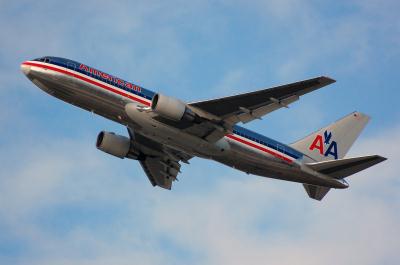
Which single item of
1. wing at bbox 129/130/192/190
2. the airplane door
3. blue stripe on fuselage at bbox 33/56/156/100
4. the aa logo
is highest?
the aa logo

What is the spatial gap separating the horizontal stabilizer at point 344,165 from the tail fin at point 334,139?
111 inches

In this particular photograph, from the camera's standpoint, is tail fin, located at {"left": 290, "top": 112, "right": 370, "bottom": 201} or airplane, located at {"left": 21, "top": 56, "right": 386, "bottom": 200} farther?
tail fin, located at {"left": 290, "top": 112, "right": 370, "bottom": 201}

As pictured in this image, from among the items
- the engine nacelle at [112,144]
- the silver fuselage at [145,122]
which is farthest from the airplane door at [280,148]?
the engine nacelle at [112,144]

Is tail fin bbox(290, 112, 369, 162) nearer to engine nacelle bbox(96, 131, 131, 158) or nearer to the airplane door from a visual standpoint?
the airplane door

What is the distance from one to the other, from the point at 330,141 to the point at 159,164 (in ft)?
48.3

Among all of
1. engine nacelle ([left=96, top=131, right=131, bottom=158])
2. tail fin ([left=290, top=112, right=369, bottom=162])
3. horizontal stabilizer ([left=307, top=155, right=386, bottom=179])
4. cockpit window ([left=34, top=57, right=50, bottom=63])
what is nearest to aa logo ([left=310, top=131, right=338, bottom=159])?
tail fin ([left=290, top=112, right=369, bottom=162])

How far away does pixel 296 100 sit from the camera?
151ft

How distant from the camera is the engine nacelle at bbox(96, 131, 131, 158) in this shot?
56750mm

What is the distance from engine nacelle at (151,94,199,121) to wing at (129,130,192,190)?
11.8m

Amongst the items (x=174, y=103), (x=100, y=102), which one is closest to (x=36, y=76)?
(x=100, y=102)

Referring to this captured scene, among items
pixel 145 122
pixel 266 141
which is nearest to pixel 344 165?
pixel 266 141

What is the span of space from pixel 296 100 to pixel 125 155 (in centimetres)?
1785

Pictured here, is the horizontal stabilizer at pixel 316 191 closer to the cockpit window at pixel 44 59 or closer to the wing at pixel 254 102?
the wing at pixel 254 102

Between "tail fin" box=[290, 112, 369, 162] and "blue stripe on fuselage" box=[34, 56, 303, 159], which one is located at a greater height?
"tail fin" box=[290, 112, 369, 162]
